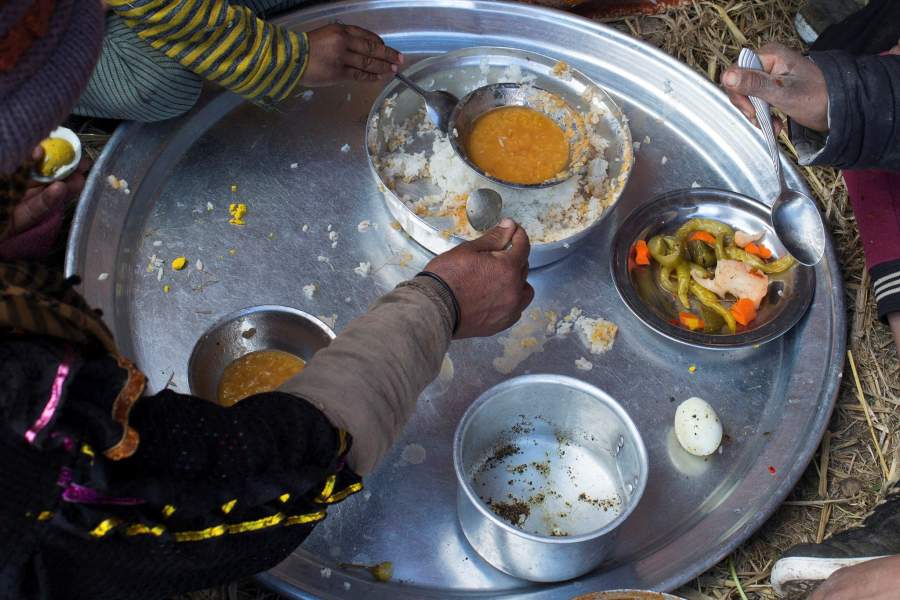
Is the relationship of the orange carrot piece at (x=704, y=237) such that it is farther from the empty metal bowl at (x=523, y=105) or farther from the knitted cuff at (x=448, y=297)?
the knitted cuff at (x=448, y=297)

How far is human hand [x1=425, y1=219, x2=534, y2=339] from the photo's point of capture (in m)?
1.58

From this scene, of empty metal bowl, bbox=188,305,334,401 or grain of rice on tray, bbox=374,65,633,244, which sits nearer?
empty metal bowl, bbox=188,305,334,401

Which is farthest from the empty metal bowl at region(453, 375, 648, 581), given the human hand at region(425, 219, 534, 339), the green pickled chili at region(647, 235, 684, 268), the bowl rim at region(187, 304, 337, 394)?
the green pickled chili at region(647, 235, 684, 268)

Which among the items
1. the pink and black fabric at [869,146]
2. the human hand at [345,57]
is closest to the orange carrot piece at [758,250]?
the pink and black fabric at [869,146]

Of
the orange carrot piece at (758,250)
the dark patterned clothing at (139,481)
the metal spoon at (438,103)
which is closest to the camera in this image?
the dark patterned clothing at (139,481)

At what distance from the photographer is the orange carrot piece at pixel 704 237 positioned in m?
2.03

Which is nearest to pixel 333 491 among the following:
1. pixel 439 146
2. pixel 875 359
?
pixel 439 146

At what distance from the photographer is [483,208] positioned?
1.95 meters

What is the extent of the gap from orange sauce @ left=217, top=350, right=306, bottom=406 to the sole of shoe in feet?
3.41

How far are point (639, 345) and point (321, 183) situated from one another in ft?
2.92

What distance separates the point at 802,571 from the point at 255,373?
1147mm

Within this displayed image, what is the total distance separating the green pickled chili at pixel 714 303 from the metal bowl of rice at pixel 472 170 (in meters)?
0.28

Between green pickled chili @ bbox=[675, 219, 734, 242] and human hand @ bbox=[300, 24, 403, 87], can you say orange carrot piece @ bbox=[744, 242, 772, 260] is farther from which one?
human hand @ bbox=[300, 24, 403, 87]

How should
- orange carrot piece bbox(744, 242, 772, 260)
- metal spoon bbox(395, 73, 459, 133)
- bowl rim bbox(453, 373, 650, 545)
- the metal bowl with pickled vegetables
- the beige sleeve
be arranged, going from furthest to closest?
metal spoon bbox(395, 73, 459, 133) → orange carrot piece bbox(744, 242, 772, 260) → the metal bowl with pickled vegetables → bowl rim bbox(453, 373, 650, 545) → the beige sleeve
